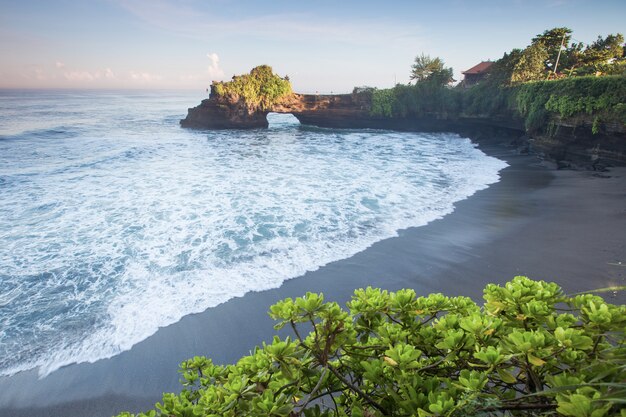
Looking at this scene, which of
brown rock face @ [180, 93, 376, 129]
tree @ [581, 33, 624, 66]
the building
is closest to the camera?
tree @ [581, 33, 624, 66]

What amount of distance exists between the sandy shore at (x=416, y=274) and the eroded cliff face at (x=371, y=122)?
25.4 ft

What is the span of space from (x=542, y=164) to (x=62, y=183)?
24.5 meters

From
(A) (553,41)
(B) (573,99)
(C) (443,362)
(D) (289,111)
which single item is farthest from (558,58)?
(C) (443,362)

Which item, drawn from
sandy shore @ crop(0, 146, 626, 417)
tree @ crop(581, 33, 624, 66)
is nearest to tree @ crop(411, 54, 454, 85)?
tree @ crop(581, 33, 624, 66)

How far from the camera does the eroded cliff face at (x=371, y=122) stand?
60.8ft

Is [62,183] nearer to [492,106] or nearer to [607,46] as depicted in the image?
[492,106]

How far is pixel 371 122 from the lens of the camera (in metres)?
36.2

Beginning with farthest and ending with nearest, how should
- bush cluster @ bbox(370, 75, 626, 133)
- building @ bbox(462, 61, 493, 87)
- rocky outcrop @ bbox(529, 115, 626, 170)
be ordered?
1. building @ bbox(462, 61, 493, 87)
2. bush cluster @ bbox(370, 75, 626, 133)
3. rocky outcrop @ bbox(529, 115, 626, 170)

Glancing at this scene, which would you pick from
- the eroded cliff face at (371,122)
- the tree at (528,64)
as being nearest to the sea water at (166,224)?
the eroded cliff face at (371,122)

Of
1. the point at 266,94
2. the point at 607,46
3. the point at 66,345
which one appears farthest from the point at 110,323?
the point at 607,46

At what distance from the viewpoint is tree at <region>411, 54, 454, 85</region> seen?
32375mm

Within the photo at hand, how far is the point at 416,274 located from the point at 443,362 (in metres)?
5.79

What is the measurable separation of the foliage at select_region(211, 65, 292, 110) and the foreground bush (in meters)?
36.1

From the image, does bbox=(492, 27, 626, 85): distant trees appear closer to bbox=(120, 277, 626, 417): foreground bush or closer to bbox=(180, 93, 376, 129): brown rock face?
bbox=(180, 93, 376, 129): brown rock face
